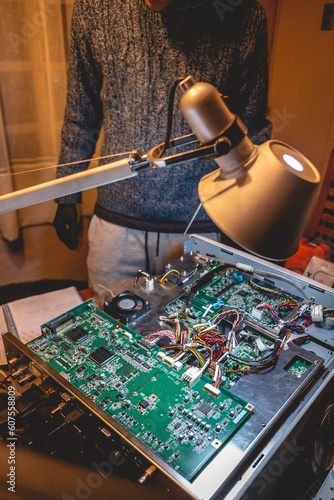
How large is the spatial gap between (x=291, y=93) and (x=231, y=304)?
162cm

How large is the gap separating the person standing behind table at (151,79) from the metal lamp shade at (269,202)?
78cm

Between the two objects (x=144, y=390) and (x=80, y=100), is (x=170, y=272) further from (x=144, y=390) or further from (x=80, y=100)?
(x=80, y=100)

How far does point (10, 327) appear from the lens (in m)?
1.51

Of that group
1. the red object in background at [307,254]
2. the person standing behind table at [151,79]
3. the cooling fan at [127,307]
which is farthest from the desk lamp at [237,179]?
the red object in background at [307,254]

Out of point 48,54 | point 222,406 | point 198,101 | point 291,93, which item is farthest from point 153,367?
point 291,93

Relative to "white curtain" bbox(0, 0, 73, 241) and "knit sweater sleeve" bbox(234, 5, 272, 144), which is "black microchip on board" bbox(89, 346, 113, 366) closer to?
"knit sweater sleeve" bbox(234, 5, 272, 144)

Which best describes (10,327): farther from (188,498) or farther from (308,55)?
(308,55)

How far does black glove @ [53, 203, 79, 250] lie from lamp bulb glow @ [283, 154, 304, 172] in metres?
1.22

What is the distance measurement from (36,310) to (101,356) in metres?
0.65

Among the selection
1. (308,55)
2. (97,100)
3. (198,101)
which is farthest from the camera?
(308,55)

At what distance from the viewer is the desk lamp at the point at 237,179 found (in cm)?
63

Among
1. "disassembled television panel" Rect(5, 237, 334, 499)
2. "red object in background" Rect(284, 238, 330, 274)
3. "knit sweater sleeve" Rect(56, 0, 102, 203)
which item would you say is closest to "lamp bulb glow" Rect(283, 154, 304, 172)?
"disassembled television panel" Rect(5, 237, 334, 499)

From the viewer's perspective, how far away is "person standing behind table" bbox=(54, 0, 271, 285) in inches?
58.2

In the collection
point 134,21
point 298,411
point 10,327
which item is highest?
point 134,21
